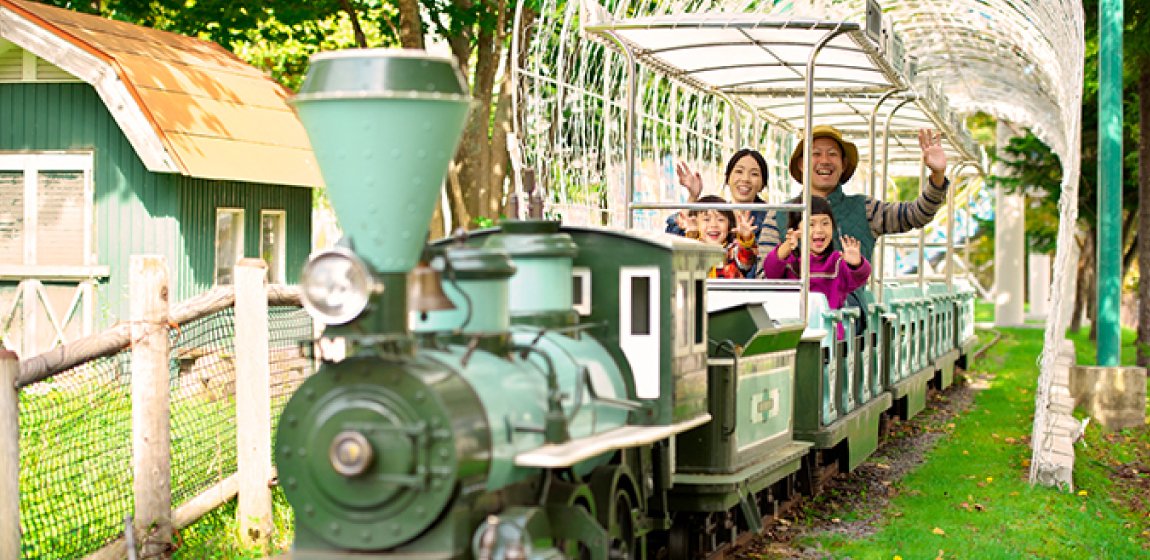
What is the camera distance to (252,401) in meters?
9.54

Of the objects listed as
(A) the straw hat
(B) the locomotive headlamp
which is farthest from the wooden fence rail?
(A) the straw hat

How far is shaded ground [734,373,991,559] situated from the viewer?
10.1 metres

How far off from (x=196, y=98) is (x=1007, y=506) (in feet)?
39.6

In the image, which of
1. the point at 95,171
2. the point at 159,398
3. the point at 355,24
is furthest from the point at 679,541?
the point at 355,24

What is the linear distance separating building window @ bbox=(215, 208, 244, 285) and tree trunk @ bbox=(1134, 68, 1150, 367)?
→ 13.2m

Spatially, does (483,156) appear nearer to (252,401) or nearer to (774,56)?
(774,56)

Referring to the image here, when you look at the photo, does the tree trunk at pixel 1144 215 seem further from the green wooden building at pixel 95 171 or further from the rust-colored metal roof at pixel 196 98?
the green wooden building at pixel 95 171

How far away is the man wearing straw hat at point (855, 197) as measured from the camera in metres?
13.0

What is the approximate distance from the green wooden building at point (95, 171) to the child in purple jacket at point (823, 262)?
8.66 meters

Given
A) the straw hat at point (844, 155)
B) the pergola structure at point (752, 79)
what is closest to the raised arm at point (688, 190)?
the pergola structure at point (752, 79)

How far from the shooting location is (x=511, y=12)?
21.0m

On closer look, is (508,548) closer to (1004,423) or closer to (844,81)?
(844,81)

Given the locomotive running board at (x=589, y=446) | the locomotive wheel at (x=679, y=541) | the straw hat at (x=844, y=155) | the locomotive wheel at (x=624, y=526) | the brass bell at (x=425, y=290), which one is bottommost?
the locomotive wheel at (x=679, y=541)

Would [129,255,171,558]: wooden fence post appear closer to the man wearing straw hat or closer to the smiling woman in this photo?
the smiling woman
